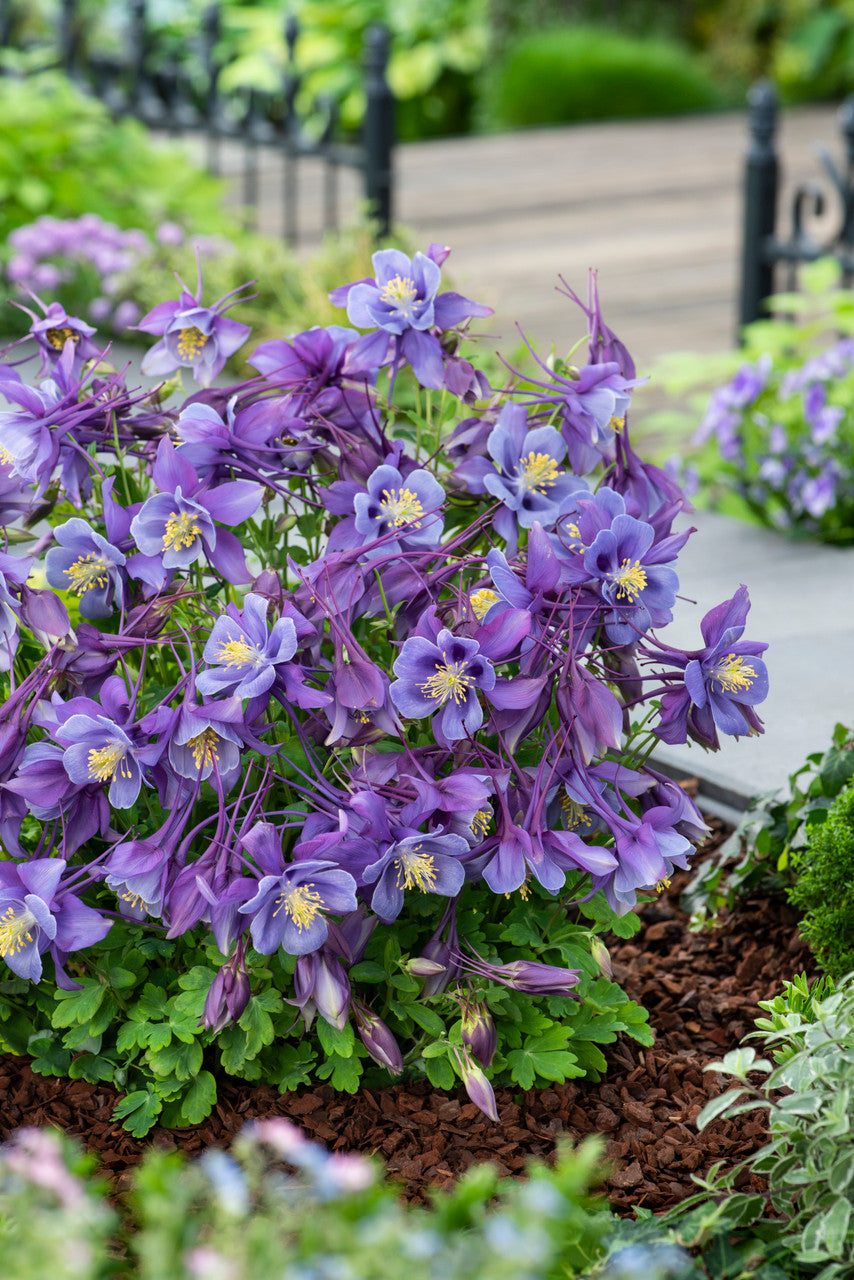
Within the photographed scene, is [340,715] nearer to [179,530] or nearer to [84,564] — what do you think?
[179,530]

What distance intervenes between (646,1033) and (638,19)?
50.7ft

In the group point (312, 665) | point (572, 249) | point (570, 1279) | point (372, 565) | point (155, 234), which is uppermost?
point (372, 565)

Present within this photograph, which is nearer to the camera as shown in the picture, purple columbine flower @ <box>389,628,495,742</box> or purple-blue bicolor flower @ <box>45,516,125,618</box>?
purple columbine flower @ <box>389,628,495,742</box>

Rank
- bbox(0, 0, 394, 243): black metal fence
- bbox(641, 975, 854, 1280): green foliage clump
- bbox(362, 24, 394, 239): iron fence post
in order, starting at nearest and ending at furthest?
bbox(641, 975, 854, 1280): green foliage clump
bbox(362, 24, 394, 239): iron fence post
bbox(0, 0, 394, 243): black metal fence

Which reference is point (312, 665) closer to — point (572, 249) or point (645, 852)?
point (645, 852)

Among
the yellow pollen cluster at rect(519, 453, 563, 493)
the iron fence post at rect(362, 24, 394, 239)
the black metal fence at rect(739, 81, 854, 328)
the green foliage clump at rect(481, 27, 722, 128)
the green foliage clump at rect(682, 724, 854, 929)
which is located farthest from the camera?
the green foliage clump at rect(481, 27, 722, 128)

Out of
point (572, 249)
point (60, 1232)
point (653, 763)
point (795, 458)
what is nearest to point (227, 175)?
point (572, 249)

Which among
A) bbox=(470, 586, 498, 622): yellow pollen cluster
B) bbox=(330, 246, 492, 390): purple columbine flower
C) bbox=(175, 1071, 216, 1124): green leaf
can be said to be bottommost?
bbox=(175, 1071, 216, 1124): green leaf

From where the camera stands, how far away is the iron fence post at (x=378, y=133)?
7.09m

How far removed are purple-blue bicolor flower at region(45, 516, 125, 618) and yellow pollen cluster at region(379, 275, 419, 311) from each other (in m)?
0.45

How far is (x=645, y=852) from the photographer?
5.14 ft

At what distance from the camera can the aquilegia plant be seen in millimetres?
1547

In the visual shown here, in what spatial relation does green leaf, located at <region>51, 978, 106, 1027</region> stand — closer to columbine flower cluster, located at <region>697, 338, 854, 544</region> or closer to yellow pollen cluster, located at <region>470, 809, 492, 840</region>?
yellow pollen cluster, located at <region>470, 809, 492, 840</region>

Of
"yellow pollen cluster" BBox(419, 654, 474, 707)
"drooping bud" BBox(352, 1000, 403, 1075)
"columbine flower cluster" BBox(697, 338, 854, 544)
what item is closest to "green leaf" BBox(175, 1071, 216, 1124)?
"drooping bud" BBox(352, 1000, 403, 1075)
